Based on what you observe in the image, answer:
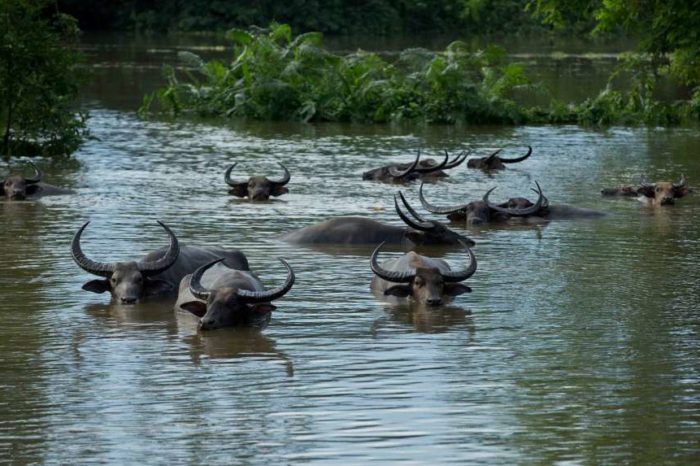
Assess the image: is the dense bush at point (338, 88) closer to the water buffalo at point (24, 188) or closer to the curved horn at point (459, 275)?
the water buffalo at point (24, 188)

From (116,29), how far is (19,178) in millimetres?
48334

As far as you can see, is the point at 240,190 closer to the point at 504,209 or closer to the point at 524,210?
the point at 504,209

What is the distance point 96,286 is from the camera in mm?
11523

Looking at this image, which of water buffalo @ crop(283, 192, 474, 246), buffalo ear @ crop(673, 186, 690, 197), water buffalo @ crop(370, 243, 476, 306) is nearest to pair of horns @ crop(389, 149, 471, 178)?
buffalo ear @ crop(673, 186, 690, 197)

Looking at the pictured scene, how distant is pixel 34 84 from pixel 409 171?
18.6ft

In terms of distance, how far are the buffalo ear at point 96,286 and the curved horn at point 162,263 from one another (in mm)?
286

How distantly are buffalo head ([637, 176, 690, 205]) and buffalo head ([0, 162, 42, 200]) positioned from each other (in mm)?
6938

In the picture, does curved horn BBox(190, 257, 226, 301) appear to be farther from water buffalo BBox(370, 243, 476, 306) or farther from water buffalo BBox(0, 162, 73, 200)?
water buffalo BBox(0, 162, 73, 200)

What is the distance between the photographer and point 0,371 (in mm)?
9398

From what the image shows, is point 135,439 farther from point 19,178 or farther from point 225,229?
point 19,178

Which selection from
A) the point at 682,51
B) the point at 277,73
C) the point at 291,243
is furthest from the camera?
the point at 277,73

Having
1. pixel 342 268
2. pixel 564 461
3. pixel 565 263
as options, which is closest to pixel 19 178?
pixel 342 268

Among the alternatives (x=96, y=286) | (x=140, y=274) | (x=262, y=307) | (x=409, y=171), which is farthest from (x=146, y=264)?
(x=409, y=171)

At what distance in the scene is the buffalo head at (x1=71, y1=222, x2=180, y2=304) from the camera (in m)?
11.4
